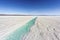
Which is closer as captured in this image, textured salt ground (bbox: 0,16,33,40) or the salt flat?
the salt flat

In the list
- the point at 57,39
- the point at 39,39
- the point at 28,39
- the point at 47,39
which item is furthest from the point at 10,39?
the point at 57,39

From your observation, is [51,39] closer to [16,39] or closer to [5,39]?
[16,39]

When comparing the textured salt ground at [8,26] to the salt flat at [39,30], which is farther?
the textured salt ground at [8,26]

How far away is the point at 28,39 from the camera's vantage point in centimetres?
175

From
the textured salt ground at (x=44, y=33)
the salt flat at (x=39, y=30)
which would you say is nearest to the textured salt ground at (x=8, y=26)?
the salt flat at (x=39, y=30)

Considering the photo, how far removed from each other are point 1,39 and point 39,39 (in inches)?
25.6

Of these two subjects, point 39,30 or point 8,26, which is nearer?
point 39,30

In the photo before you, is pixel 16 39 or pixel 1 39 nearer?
pixel 1 39

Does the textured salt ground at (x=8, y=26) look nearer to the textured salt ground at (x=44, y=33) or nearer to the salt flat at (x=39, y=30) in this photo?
the salt flat at (x=39, y=30)

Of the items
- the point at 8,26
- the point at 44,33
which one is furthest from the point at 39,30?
the point at 8,26

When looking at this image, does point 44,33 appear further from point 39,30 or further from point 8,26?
point 8,26

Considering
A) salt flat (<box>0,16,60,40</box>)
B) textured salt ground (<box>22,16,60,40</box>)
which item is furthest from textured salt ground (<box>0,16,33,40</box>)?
textured salt ground (<box>22,16,60,40</box>)

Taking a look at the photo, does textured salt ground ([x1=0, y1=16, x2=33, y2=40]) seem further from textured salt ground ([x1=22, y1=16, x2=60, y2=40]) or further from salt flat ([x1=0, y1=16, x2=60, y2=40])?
textured salt ground ([x1=22, y1=16, x2=60, y2=40])

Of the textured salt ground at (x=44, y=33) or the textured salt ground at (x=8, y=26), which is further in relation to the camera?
the textured salt ground at (x=8, y=26)
